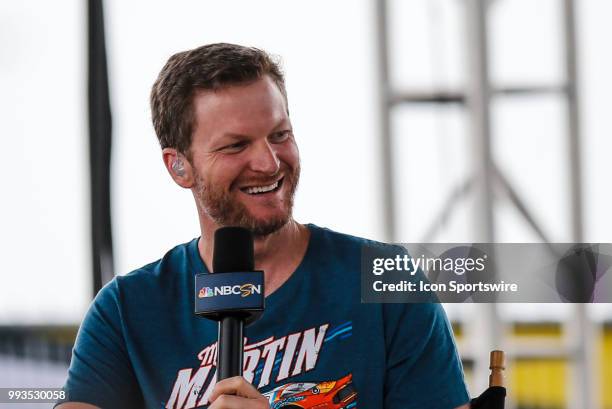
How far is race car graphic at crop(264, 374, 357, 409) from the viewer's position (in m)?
0.93

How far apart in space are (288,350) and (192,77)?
1.05 ft

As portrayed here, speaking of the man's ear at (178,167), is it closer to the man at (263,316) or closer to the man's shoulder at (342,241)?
the man at (263,316)

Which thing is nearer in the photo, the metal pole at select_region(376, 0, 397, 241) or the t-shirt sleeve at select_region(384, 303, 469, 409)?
the t-shirt sleeve at select_region(384, 303, 469, 409)

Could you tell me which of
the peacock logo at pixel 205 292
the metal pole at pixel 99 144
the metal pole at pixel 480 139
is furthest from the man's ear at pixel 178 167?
the metal pole at pixel 480 139

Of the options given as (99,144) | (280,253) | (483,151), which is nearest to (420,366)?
(280,253)

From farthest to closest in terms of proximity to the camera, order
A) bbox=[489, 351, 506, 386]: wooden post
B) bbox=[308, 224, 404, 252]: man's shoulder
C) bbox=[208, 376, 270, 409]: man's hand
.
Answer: bbox=[308, 224, 404, 252]: man's shoulder → bbox=[489, 351, 506, 386]: wooden post → bbox=[208, 376, 270, 409]: man's hand

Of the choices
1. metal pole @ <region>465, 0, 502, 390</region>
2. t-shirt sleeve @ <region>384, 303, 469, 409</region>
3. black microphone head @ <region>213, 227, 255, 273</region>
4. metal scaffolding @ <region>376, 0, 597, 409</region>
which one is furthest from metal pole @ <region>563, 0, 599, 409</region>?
black microphone head @ <region>213, 227, 255, 273</region>

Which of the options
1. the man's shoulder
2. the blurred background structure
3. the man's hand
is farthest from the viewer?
the blurred background structure

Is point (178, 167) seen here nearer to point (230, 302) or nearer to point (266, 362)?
point (266, 362)

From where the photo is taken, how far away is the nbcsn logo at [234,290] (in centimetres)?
71

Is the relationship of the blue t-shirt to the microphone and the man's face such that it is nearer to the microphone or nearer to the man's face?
the man's face

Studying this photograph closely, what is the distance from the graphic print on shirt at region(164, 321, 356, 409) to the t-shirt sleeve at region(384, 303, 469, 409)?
2.2 inches

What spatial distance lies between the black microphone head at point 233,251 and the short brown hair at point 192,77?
269 mm

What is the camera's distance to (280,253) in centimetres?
102
